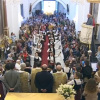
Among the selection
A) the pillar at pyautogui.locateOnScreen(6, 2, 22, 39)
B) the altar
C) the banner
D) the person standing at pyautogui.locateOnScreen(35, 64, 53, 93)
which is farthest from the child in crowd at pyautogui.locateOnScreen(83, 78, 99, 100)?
the pillar at pyautogui.locateOnScreen(6, 2, 22, 39)

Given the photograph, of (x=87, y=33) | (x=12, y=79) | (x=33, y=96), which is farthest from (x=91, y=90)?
(x=87, y=33)

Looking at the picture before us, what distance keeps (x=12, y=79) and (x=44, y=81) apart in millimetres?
811

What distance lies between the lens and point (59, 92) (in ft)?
15.0

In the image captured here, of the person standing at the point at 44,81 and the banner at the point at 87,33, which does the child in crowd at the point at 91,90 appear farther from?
the banner at the point at 87,33

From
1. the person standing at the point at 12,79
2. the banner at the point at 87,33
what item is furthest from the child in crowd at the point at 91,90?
the banner at the point at 87,33

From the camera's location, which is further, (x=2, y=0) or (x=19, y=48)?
(x=2, y=0)

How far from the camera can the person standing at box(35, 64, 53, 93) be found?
5.25 m

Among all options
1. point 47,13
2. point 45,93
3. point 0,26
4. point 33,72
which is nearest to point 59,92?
point 45,93

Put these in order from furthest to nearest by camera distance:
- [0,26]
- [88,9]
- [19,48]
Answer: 1. [88,9]
2. [0,26]
3. [19,48]

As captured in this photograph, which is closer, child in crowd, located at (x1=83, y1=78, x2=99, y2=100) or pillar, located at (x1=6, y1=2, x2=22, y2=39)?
child in crowd, located at (x1=83, y1=78, x2=99, y2=100)

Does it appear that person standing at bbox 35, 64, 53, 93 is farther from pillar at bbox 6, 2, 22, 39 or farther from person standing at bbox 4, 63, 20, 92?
pillar at bbox 6, 2, 22, 39

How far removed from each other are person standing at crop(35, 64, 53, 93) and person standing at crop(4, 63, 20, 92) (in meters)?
0.51

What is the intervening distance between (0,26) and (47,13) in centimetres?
1567

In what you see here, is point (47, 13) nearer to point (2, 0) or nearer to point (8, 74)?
point (2, 0)
